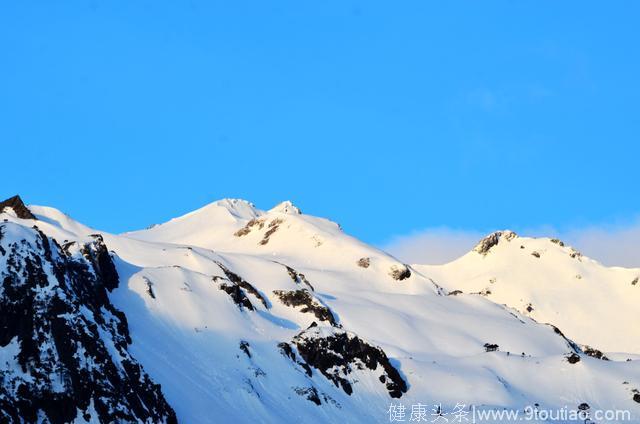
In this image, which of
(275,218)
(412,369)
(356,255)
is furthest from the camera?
(275,218)

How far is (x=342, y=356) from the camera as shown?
8900 centimetres

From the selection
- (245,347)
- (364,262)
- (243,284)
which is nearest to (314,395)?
(245,347)

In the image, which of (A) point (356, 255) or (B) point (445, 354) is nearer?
(B) point (445, 354)

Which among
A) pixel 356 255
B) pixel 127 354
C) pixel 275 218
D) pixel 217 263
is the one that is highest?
pixel 275 218

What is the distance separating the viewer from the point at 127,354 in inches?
2655

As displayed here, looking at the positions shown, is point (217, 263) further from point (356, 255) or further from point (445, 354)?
point (356, 255)

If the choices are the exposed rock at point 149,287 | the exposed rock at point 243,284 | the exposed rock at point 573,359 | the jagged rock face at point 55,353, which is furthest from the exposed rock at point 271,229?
the jagged rock face at point 55,353

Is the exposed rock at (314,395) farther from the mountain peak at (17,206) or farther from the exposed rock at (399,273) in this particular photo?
the exposed rock at (399,273)

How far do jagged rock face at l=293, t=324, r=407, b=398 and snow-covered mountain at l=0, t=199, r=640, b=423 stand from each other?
0.16 m

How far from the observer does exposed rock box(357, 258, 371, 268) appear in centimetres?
15138

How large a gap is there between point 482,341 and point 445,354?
982 cm

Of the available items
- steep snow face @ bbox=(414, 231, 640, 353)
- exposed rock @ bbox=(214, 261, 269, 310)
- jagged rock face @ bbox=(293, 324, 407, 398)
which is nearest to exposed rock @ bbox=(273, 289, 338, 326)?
exposed rock @ bbox=(214, 261, 269, 310)

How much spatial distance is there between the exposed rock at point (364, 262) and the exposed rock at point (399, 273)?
4.36 meters

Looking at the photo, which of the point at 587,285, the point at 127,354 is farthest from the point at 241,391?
the point at 587,285
